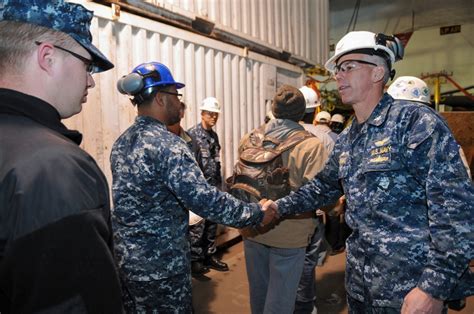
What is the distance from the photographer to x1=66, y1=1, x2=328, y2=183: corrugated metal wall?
343cm

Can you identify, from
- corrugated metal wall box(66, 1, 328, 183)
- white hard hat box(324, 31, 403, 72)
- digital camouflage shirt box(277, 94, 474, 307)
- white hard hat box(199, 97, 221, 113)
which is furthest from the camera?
white hard hat box(199, 97, 221, 113)

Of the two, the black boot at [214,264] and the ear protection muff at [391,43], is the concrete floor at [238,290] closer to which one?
the black boot at [214,264]

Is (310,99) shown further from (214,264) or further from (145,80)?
(214,264)

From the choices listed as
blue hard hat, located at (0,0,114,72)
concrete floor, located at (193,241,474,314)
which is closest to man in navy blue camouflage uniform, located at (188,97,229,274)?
concrete floor, located at (193,241,474,314)

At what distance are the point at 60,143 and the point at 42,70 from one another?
0.25 metres

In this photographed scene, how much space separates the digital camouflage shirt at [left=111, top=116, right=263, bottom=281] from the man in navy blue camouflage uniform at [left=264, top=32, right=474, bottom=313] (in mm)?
804

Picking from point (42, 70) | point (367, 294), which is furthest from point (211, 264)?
point (42, 70)

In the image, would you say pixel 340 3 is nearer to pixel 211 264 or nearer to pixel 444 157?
pixel 211 264

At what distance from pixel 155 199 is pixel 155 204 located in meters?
0.03

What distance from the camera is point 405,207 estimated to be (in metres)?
1.63

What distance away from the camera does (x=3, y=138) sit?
89 cm

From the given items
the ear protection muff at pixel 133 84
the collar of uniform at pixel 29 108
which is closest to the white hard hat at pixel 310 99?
the ear protection muff at pixel 133 84

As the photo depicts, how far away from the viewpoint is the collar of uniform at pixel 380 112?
5.75 feet

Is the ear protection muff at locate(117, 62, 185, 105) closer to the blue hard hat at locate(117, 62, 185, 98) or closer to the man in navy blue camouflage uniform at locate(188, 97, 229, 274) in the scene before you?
the blue hard hat at locate(117, 62, 185, 98)
